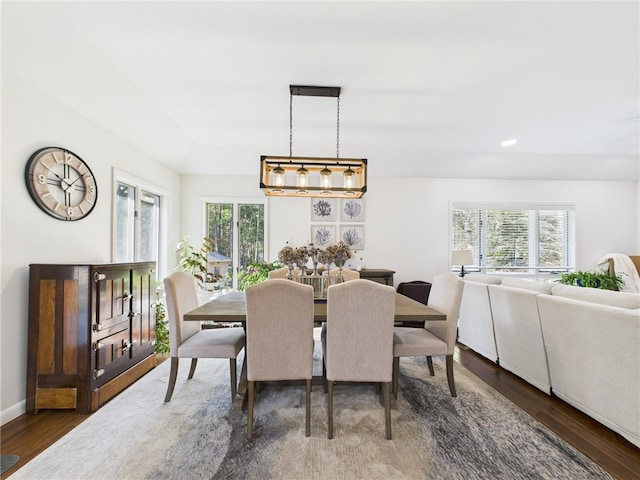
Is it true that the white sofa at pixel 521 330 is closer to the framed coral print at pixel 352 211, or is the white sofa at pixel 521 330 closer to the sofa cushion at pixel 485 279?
the sofa cushion at pixel 485 279

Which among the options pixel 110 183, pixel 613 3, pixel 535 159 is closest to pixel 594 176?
pixel 535 159

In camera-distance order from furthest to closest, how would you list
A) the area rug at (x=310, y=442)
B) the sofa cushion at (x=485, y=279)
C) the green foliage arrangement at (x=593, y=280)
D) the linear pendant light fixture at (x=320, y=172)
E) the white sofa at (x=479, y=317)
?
the green foliage arrangement at (x=593, y=280)
the sofa cushion at (x=485, y=279)
the white sofa at (x=479, y=317)
the linear pendant light fixture at (x=320, y=172)
the area rug at (x=310, y=442)

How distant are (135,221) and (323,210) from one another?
277 cm

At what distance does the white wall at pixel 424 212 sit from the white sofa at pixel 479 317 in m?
1.61

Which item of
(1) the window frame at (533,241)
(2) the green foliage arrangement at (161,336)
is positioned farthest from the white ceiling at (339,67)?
(2) the green foliage arrangement at (161,336)

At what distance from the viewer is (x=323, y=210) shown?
5004 millimetres

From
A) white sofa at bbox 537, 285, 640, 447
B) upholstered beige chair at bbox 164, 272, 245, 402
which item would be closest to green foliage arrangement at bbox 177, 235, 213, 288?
upholstered beige chair at bbox 164, 272, 245, 402

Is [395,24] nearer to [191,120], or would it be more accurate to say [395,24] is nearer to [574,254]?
[191,120]

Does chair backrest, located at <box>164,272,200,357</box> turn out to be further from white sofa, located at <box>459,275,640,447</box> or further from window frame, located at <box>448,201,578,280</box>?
window frame, located at <box>448,201,578,280</box>

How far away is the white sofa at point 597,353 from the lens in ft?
5.71

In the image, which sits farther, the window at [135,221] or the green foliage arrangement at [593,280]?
the green foliage arrangement at [593,280]

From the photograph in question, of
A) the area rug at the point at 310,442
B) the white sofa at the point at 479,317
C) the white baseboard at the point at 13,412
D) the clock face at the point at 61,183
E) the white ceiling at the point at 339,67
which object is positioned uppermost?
the white ceiling at the point at 339,67

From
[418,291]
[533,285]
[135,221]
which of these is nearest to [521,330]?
[533,285]

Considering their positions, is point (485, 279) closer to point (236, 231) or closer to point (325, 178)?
point (325, 178)
